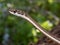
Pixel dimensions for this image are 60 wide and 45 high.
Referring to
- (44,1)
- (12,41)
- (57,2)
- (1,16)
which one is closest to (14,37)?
(12,41)

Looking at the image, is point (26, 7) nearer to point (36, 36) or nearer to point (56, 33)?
point (36, 36)

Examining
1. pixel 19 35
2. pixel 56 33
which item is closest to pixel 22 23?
pixel 19 35

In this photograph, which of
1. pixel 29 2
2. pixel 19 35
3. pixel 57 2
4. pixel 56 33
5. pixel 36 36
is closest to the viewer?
pixel 56 33

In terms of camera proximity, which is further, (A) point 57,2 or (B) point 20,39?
(A) point 57,2

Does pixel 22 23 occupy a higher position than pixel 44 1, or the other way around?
pixel 44 1

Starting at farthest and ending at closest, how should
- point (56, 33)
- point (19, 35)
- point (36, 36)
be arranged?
point (19, 35)
point (36, 36)
point (56, 33)

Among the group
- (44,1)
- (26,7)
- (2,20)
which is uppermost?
(44,1)
